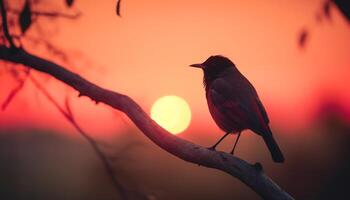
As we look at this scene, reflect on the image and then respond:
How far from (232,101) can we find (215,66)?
0.86 metres

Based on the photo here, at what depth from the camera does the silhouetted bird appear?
6.82 meters

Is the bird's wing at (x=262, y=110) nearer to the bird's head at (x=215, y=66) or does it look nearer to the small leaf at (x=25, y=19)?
the bird's head at (x=215, y=66)

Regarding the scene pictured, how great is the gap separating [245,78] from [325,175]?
25889 millimetres

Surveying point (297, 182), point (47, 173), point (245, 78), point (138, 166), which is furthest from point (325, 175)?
point (138, 166)

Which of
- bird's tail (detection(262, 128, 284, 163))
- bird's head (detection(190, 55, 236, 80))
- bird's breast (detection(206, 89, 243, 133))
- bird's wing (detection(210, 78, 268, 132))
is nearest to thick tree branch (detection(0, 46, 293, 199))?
bird's tail (detection(262, 128, 284, 163))

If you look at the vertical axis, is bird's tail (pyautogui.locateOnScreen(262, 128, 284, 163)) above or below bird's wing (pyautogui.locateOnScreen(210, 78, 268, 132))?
below

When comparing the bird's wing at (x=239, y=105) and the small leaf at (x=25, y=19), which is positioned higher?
the small leaf at (x=25, y=19)

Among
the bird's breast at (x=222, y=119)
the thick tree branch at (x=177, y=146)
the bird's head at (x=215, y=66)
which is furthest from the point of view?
the bird's head at (x=215, y=66)

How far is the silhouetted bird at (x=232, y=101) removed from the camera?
6824 millimetres

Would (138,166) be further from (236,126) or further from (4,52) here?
(236,126)

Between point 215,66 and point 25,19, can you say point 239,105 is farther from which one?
point 25,19

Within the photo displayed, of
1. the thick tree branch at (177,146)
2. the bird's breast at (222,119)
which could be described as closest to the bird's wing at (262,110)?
the bird's breast at (222,119)

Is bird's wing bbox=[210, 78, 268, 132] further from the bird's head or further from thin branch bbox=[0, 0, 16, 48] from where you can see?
thin branch bbox=[0, 0, 16, 48]

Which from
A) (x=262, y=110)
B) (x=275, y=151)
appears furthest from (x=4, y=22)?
(x=262, y=110)
